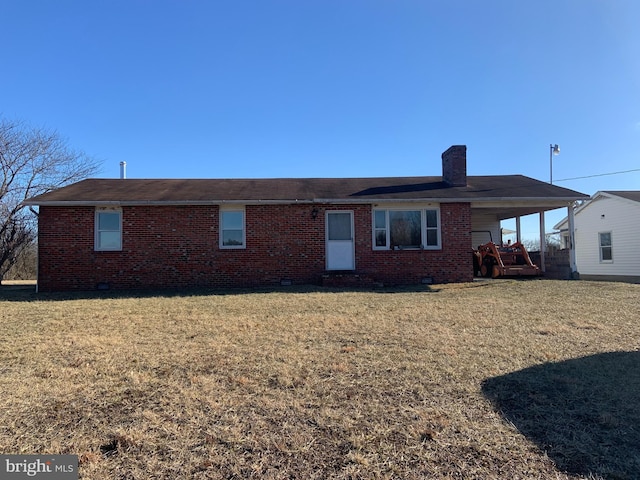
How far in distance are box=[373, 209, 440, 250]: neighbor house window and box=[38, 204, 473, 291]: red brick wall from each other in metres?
0.31

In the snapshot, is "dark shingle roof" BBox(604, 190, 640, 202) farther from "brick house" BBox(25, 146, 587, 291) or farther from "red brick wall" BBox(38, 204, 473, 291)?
"red brick wall" BBox(38, 204, 473, 291)

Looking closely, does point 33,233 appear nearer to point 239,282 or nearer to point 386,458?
point 239,282

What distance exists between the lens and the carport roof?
13203 millimetres

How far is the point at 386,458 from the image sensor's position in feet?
10.1

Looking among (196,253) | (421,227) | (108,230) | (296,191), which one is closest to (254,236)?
(196,253)

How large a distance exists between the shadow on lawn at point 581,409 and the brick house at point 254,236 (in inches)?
333

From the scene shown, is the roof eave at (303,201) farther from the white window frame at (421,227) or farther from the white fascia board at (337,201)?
the white window frame at (421,227)

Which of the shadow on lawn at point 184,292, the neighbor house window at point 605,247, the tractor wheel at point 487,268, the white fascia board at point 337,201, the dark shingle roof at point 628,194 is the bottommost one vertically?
the shadow on lawn at point 184,292

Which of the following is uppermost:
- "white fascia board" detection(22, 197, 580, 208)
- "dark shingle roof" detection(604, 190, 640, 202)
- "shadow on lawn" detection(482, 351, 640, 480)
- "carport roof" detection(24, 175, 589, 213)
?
"dark shingle roof" detection(604, 190, 640, 202)

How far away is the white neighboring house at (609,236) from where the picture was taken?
20.2 m

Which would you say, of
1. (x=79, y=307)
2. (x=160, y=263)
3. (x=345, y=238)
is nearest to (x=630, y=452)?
(x=79, y=307)

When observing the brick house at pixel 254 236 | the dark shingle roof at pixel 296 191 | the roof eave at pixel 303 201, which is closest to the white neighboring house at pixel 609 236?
the dark shingle roof at pixel 296 191

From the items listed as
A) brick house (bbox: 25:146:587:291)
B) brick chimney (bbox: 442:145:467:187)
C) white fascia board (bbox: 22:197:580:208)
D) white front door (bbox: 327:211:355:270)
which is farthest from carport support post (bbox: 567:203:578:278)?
white front door (bbox: 327:211:355:270)

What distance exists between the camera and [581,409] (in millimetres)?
3867
